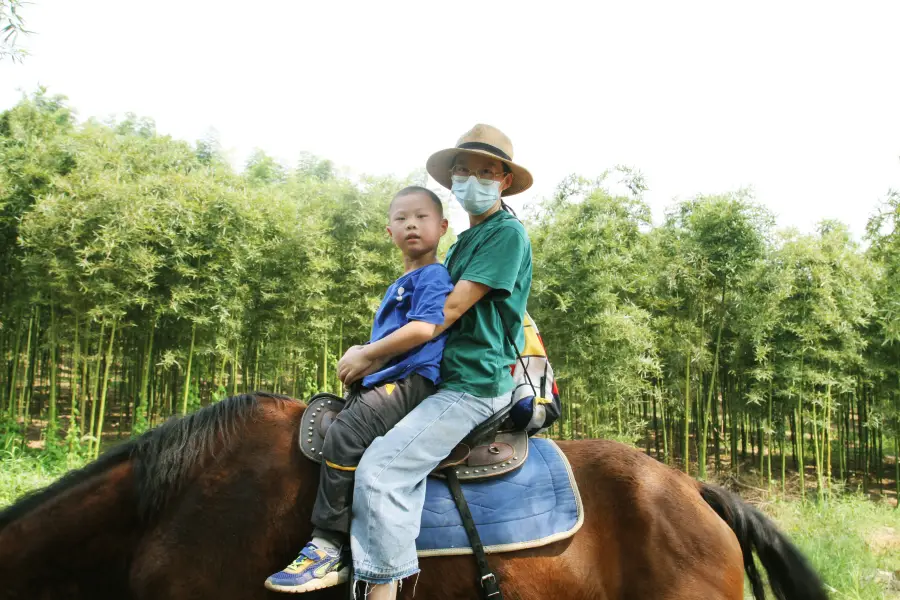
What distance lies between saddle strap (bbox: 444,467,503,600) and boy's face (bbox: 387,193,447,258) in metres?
0.89

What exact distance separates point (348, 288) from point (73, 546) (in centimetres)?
1031

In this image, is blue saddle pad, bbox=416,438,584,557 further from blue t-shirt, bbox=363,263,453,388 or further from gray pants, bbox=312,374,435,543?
blue t-shirt, bbox=363,263,453,388

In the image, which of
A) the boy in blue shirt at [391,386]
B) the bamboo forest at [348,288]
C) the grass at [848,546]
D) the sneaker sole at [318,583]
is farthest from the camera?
the bamboo forest at [348,288]

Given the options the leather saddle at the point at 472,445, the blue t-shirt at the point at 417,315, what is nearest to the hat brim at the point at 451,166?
the blue t-shirt at the point at 417,315

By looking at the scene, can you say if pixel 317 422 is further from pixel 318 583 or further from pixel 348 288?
pixel 348 288

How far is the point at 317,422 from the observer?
86.0 inches

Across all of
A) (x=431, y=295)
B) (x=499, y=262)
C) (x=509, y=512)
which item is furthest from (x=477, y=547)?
(x=499, y=262)

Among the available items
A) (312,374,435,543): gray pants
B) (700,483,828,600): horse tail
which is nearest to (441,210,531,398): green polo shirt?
(312,374,435,543): gray pants

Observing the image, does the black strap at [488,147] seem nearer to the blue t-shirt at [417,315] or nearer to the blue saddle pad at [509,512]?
the blue t-shirt at [417,315]

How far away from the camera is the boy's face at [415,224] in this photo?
226 cm

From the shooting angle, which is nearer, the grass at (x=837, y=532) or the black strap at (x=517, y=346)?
the black strap at (x=517, y=346)

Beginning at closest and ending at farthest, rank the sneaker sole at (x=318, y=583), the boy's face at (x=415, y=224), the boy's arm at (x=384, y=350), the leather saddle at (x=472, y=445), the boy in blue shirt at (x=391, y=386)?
the sneaker sole at (x=318, y=583) < the boy in blue shirt at (x=391, y=386) < the boy's arm at (x=384, y=350) < the leather saddle at (x=472, y=445) < the boy's face at (x=415, y=224)

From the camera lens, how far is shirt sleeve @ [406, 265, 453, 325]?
6.73ft

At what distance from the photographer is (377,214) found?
40.0 ft
